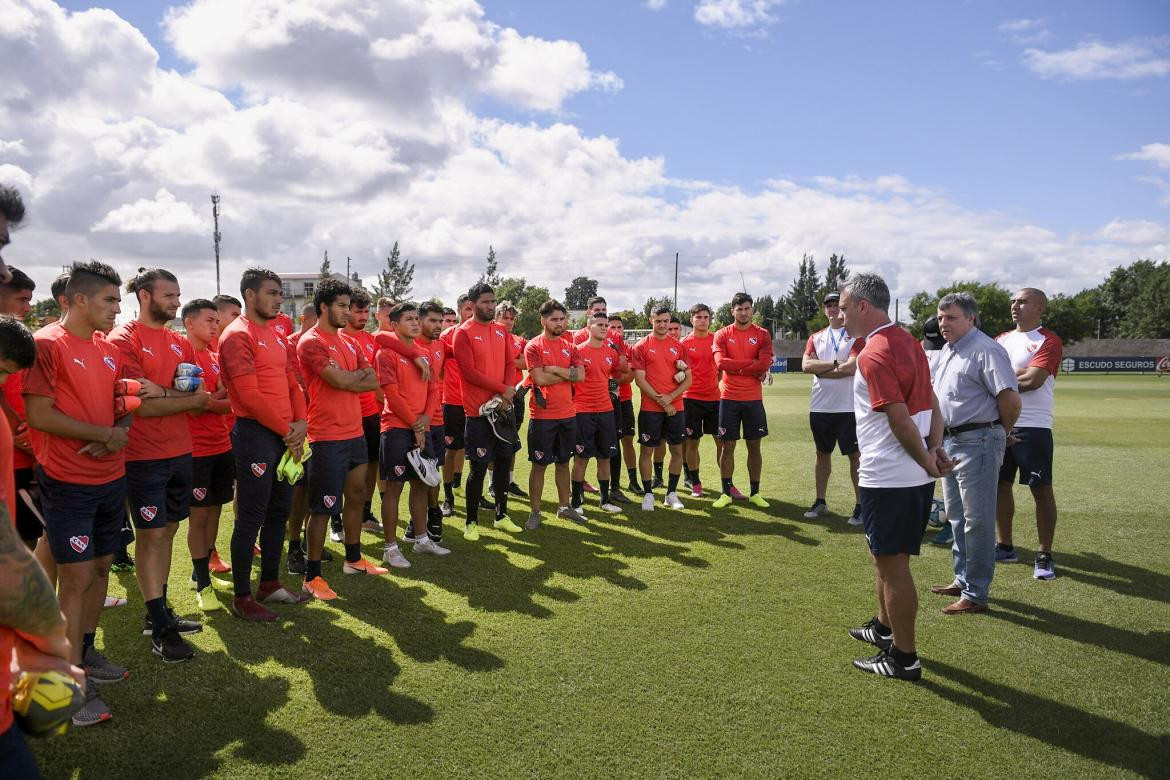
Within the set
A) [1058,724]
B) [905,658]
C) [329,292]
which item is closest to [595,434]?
[329,292]

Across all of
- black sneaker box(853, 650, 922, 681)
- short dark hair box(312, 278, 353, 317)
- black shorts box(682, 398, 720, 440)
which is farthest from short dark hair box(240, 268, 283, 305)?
black shorts box(682, 398, 720, 440)

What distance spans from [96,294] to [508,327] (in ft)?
14.7

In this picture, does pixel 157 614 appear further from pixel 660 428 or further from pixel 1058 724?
pixel 660 428

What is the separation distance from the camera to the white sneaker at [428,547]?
19.9 feet

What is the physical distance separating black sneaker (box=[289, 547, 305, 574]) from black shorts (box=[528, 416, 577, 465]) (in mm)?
2360

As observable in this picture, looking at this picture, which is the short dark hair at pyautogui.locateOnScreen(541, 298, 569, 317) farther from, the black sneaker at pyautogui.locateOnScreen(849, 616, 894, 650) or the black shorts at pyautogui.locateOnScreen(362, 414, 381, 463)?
the black sneaker at pyautogui.locateOnScreen(849, 616, 894, 650)

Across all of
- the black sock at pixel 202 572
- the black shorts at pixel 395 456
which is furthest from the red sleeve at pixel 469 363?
the black sock at pixel 202 572

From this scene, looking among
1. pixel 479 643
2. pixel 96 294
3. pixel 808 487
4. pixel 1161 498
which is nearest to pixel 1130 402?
pixel 1161 498

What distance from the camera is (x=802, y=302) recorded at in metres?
90.7

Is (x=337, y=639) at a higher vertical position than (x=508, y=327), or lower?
lower

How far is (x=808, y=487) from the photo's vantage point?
891 centimetres

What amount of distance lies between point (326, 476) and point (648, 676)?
2803 millimetres

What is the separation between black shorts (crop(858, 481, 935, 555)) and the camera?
3.66 metres

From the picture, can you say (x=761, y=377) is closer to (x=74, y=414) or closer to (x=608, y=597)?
(x=608, y=597)
